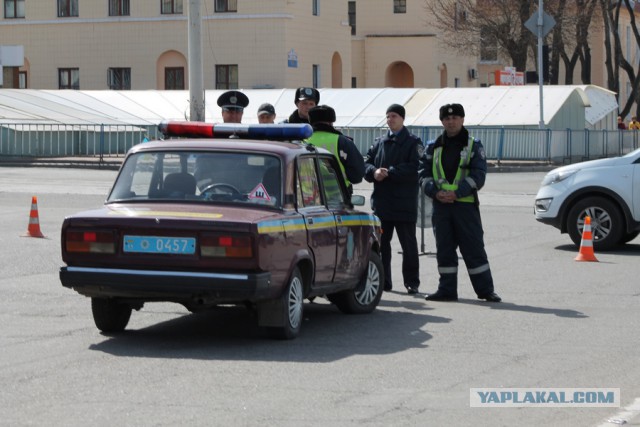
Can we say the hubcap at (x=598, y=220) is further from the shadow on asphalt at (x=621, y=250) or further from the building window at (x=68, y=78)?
the building window at (x=68, y=78)

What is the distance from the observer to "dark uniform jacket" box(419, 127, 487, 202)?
1263 centimetres

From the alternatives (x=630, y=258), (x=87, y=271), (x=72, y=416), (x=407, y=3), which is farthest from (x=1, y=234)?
(x=407, y=3)

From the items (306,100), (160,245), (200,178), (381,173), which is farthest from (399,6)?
(160,245)

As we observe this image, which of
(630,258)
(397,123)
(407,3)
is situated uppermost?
(407,3)

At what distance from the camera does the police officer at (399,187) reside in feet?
43.3

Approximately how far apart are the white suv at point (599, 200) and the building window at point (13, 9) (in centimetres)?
5601

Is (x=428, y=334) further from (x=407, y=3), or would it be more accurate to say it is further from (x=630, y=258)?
(x=407, y=3)

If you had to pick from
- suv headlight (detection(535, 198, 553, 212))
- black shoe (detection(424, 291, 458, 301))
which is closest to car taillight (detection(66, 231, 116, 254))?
black shoe (detection(424, 291, 458, 301))

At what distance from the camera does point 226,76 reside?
6700 centimetres

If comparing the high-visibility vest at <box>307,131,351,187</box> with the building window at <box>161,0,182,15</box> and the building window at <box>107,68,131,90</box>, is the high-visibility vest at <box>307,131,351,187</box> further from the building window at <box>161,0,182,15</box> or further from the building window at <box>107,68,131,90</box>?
the building window at <box>107,68,131,90</box>

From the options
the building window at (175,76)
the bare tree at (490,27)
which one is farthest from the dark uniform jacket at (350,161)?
the building window at (175,76)

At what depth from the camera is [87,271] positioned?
9.68m

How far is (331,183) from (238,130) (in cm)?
97

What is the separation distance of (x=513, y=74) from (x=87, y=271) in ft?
153
